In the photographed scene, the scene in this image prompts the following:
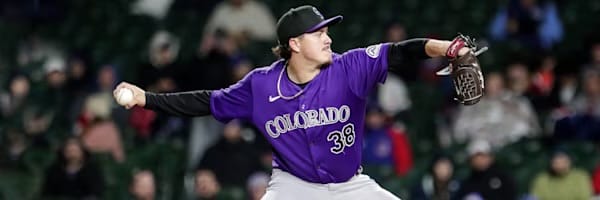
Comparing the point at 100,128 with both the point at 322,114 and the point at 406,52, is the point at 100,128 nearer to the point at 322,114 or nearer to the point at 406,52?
the point at 322,114

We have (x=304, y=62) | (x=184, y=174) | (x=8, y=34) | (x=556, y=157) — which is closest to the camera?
(x=304, y=62)

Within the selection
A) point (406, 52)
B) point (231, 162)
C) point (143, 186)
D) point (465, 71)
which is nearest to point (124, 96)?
point (406, 52)

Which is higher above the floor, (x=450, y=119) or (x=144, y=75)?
(x=144, y=75)

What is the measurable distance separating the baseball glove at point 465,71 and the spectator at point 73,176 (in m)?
6.04

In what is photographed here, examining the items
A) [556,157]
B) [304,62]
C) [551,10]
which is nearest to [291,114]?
[304,62]

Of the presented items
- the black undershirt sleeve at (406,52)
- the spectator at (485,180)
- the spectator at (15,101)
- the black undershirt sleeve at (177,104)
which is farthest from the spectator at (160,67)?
the black undershirt sleeve at (406,52)

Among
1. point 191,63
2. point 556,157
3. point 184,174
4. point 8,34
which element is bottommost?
point 556,157

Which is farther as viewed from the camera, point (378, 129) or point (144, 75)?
point (144, 75)

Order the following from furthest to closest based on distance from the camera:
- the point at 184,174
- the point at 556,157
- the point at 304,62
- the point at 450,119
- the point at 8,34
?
the point at 8,34
the point at 450,119
the point at 184,174
the point at 556,157
the point at 304,62

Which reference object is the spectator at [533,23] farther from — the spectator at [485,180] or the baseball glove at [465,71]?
the baseball glove at [465,71]

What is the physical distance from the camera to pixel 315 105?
7.18 meters

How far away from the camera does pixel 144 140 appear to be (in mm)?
13516

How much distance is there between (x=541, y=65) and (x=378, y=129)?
6.73 ft

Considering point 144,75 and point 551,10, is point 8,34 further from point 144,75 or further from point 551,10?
point 551,10
